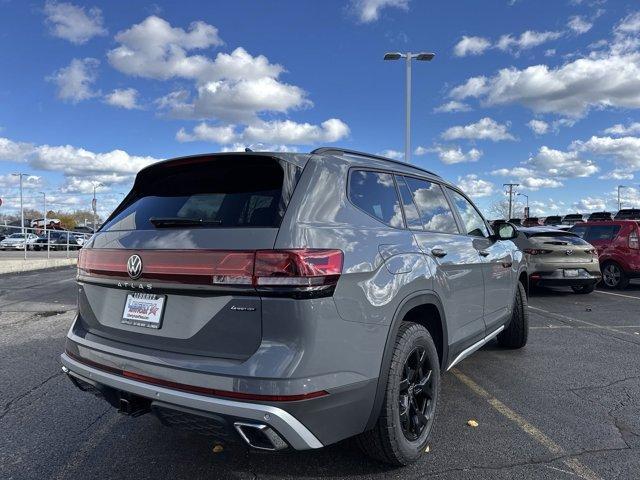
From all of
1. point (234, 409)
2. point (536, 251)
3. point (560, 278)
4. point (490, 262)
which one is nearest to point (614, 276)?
point (560, 278)

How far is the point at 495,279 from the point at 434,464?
2.04 m

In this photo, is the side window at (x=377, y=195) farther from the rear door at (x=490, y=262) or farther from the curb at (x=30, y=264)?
the curb at (x=30, y=264)

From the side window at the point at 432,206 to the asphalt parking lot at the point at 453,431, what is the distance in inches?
56.5

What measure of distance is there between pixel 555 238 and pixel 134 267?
9.28 m

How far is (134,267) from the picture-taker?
105 inches

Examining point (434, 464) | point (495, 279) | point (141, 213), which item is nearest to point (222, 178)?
point (141, 213)

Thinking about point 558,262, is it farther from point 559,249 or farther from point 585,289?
point 585,289

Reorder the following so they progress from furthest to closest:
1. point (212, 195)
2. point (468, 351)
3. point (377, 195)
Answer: point (468, 351) → point (377, 195) → point (212, 195)

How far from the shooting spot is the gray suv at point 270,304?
7.51 feet

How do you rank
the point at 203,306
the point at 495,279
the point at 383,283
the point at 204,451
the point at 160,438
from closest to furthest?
1. the point at 203,306
2. the point at 383,283
3. the point at 204,451
4. the point at 160,438
5. the point at 495,279

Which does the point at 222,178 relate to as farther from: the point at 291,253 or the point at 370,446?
the point at 370,446

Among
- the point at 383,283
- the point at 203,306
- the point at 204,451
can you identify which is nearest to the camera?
the point at 203,306

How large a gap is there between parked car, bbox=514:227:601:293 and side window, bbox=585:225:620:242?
197 cm

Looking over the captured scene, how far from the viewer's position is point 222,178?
289 centimetres
